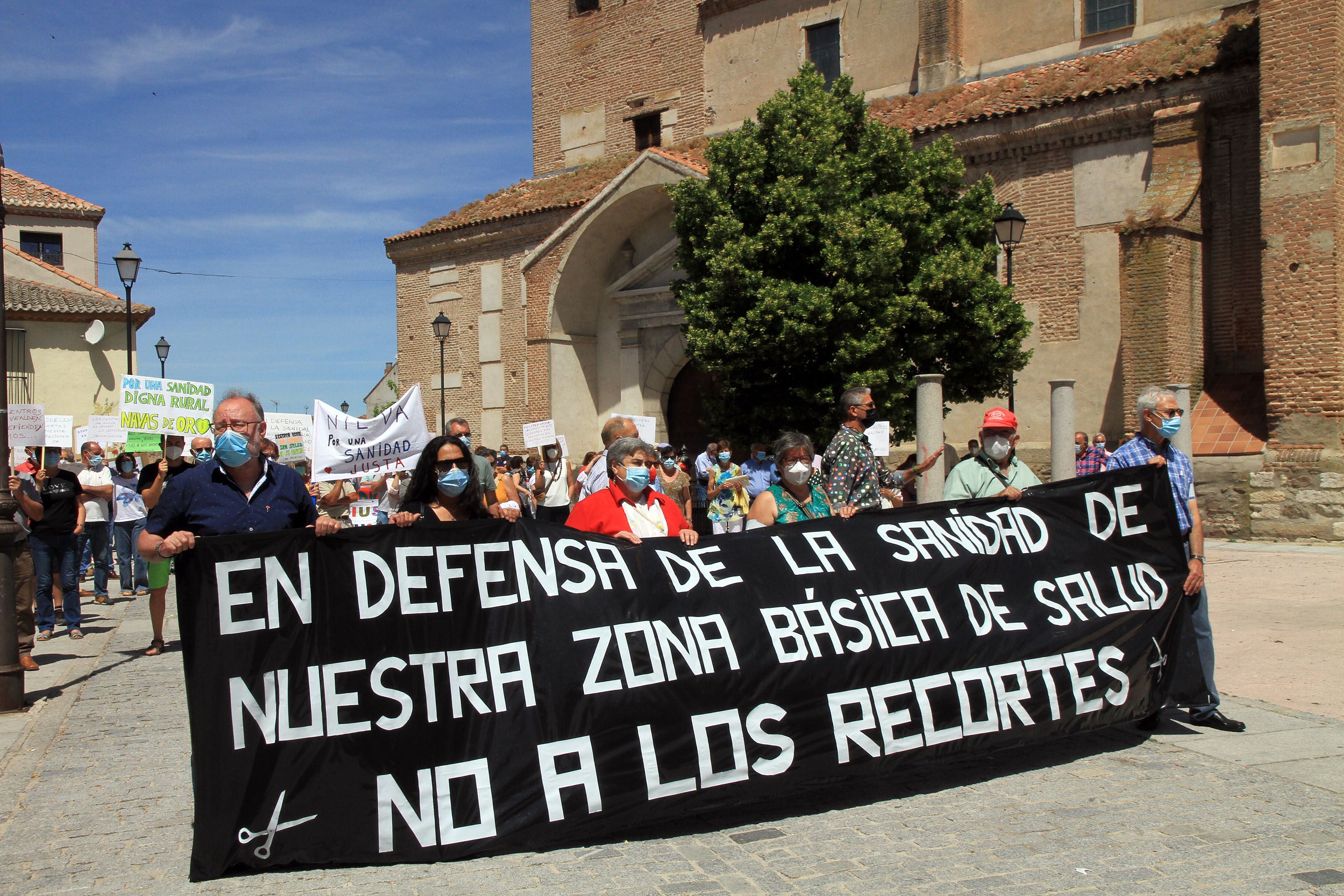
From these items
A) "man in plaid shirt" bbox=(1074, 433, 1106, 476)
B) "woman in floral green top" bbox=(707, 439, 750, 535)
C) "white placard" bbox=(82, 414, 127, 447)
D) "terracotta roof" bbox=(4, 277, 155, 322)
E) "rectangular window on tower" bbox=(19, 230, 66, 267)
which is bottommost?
"woman in floral green top" bbox=(707, 439, 750, 535)

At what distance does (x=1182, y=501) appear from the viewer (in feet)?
20.0

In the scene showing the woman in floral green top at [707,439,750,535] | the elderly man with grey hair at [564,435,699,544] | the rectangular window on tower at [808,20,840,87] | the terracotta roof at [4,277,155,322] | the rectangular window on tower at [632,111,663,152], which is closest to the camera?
the elderly man with grey hair at [564,435,699,544]

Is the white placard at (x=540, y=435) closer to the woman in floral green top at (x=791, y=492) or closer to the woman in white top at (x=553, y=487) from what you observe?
the woman in white top at (x=553, y=487)

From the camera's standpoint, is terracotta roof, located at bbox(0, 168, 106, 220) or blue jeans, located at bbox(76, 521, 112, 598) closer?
blue jeans, located at bbox(76, 521, 112, 598)

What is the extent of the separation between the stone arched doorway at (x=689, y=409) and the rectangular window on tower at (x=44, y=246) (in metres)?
31.5

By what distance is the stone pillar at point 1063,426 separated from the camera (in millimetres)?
11766

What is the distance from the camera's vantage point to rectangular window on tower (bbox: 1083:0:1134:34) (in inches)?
803

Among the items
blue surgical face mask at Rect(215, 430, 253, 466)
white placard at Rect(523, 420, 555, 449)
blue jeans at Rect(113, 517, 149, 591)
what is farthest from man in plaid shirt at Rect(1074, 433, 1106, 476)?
blue surgical face mask at Rect(215, 430, 253, 466)

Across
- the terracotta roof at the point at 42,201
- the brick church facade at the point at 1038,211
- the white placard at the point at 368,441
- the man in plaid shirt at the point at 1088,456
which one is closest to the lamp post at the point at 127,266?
the brick church facade at the point at 1038,211

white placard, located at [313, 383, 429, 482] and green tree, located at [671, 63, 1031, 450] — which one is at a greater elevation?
green tree, located at [671, 63, 1031, 450]

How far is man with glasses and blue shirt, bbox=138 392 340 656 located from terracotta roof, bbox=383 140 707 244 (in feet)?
65.4

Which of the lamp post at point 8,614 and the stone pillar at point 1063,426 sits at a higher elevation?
the stone pillar at point 1063,426

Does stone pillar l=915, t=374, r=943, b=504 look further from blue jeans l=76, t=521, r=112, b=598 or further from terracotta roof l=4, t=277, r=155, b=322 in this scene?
terracotta roof l=4, t=277, r=155, b=322

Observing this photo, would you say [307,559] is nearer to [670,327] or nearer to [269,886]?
Result: [269,886]
